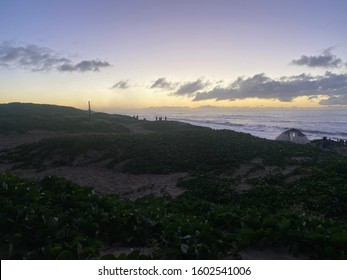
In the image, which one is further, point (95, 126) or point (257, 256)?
point (95, 126)

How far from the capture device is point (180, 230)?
5.20 meters

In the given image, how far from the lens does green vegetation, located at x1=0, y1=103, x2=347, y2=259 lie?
4.54 meters

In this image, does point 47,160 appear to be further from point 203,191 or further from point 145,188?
point 203,191

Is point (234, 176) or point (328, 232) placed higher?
point (328, 232)

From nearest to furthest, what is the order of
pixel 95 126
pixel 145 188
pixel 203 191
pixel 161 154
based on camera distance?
pixel 203 191, pixel 145 188, pixel 161 154, pixel 95 126

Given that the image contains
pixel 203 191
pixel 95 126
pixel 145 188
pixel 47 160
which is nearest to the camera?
pixel 203 191

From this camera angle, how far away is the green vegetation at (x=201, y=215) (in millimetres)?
4539

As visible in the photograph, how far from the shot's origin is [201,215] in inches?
305

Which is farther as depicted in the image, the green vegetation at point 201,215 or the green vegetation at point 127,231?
the green vegetation at point 201,215

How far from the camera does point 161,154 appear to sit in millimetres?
21266

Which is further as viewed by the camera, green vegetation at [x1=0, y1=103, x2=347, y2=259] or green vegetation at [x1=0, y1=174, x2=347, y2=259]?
green vegetation at [x1=0, y1=103, x2=347, y2=259]

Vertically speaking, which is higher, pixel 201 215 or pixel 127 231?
pixel 127 231

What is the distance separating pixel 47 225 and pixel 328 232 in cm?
438
